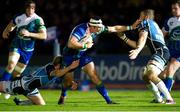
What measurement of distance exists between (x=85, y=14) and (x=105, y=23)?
36.0 inches

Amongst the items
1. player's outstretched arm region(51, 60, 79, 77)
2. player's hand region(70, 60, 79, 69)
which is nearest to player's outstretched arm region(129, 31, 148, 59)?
player's hand region(70, 60, 79, 69)

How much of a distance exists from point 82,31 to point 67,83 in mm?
1115

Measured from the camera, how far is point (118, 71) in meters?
21.2

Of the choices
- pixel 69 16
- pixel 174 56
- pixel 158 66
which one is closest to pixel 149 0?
pixel 69 16

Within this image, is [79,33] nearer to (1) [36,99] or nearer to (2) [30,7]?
(1) [36,99]

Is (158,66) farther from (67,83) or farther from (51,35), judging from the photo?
(51,35)

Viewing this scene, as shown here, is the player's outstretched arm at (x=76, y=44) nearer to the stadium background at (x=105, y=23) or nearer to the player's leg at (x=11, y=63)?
the player's leg at (x=11, y=63)

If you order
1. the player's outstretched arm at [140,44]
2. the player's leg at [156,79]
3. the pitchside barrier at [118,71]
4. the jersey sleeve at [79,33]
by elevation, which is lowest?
the pitchside barrier at [118,71]

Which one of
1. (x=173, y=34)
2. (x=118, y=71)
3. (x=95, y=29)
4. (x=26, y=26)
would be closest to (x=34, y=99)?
(x=95, y=29)

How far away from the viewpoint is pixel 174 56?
15156mm

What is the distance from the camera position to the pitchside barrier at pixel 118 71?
2116 centimetres

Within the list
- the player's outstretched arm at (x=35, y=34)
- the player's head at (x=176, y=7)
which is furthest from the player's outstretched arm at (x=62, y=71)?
the player's head at (x=176, y=7)

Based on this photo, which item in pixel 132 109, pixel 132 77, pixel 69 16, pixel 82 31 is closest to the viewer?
pixel 132 109

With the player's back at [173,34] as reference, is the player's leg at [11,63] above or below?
below
